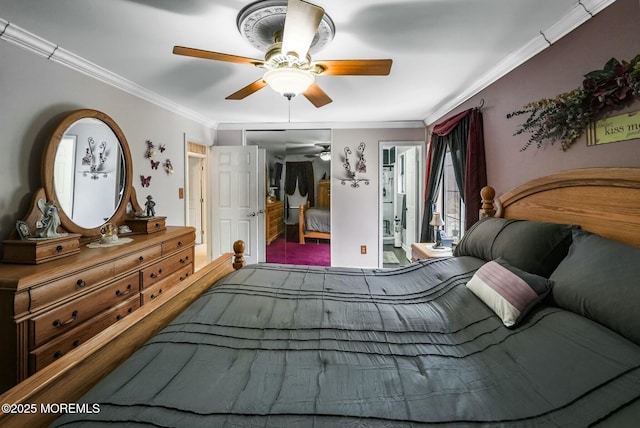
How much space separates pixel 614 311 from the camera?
2.81 ft

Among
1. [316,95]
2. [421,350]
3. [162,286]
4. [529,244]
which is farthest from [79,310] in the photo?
[529,244]

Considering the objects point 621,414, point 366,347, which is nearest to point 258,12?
point 366,347

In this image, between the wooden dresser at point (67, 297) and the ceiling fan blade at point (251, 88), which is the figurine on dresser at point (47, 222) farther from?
the ceiling fan blade at point (251, 88)

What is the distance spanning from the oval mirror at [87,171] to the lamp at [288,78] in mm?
1620

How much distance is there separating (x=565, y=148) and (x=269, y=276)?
6.26 feet

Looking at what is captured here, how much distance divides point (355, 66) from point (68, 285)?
6.91ft

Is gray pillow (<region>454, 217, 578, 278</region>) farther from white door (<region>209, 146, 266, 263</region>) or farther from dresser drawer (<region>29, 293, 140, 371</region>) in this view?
white door (<region>209, 146, 266, 263</region>)

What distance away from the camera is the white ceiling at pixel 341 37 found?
1571 millimetres

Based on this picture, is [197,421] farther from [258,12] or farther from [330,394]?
[258,12]

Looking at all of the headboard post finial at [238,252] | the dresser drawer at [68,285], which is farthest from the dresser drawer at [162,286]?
the headboard post finial at [238,252]

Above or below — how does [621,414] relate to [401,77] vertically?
below

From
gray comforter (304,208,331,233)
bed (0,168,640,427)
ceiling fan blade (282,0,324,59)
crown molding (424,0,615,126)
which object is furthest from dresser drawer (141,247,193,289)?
crown molding (424,0,615,126)

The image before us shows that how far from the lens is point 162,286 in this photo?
2.54 metres

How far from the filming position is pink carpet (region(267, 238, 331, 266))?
4.71 meters
